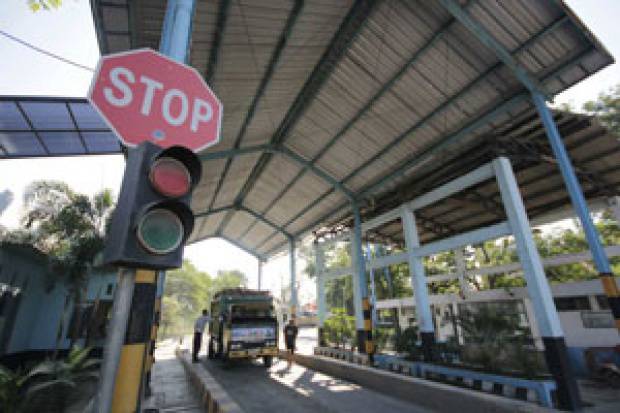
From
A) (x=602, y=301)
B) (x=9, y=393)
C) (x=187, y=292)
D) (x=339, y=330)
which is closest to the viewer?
(x=9, y=393)

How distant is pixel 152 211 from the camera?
5.15 ft

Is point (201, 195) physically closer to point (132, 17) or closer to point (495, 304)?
point (132, 17)

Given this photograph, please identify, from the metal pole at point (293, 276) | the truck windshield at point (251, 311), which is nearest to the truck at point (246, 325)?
the truck windshield at point (251, 311)

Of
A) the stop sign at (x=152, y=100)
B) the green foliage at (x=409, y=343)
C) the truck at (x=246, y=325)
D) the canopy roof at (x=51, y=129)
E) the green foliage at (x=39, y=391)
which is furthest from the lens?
the truck at (x=246, y=325)

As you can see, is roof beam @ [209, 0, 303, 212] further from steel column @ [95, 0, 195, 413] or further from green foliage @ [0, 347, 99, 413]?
green foliage @ [0, 347, 99, 413]

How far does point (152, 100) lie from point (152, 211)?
0.86m

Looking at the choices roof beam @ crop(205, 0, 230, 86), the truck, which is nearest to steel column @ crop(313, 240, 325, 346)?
the truck

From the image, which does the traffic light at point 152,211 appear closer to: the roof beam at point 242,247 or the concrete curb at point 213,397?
the concrete curb at point 213,397

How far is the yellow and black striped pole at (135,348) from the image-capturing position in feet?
4.81

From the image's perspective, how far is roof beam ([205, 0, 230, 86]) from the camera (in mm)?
7039

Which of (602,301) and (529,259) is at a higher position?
(529,259)

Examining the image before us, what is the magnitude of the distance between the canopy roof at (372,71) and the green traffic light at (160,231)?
6875 mm

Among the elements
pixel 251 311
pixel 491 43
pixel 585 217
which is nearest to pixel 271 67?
pixel 491 43

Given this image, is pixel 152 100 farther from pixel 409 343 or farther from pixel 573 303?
pixel 573 303
